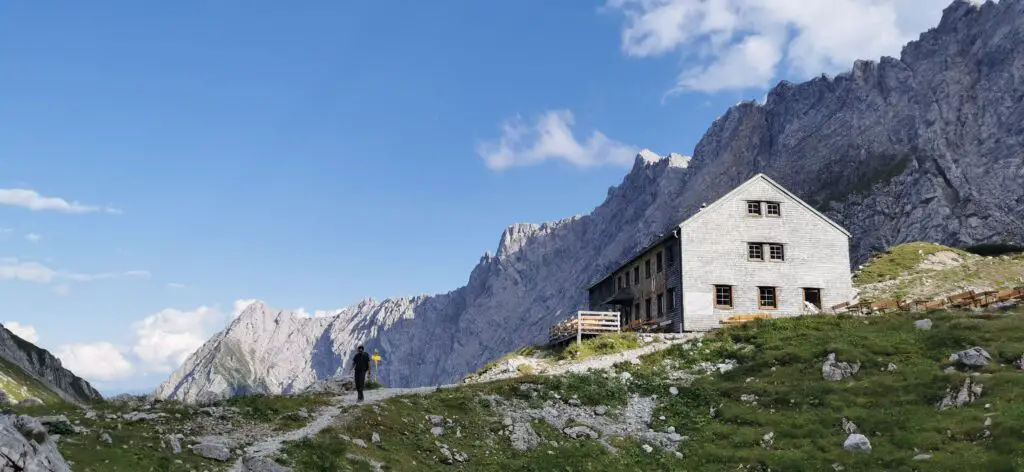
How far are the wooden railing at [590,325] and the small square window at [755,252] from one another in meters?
11.2

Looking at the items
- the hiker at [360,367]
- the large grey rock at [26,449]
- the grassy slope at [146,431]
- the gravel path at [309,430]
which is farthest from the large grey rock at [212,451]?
the hiker at [360,367]

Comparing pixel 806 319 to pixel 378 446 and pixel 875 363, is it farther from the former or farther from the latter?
pixel 378 446

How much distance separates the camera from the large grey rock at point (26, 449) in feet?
55.4

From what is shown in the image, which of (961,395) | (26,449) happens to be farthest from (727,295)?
(26,449)

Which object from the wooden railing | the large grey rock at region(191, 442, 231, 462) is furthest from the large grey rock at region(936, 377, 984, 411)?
the large grey rock at region(191, 442, 231, 462)

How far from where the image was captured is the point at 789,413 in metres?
35.2

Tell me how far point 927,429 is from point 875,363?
9046mm

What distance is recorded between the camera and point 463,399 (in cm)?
3709

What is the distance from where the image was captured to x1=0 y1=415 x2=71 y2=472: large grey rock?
16891 millimetres

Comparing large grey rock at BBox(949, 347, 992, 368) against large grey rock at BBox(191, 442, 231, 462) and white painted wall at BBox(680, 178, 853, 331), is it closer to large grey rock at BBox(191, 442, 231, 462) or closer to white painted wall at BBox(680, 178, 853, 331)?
white painted wall at BBox(680, 178, 853, 331)

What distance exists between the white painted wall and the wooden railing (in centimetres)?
549

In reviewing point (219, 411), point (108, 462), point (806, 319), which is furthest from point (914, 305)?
point (108, 462)

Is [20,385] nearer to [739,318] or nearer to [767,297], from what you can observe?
[739,318]

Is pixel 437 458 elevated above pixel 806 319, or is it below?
below
